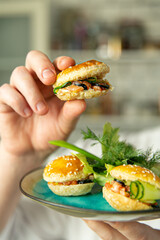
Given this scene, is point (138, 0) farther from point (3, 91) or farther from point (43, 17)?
point (3, 91)

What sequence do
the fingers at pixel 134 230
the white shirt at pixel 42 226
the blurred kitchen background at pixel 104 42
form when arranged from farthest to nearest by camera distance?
the blurred kitchen background at pixel 104 42, the white shirt at pixel 42 226, the fingers at pixel 134 230

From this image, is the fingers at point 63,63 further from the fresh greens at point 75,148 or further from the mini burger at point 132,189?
the mini burger at point 132,189

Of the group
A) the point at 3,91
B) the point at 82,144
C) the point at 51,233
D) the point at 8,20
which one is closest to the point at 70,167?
the point at 3,91

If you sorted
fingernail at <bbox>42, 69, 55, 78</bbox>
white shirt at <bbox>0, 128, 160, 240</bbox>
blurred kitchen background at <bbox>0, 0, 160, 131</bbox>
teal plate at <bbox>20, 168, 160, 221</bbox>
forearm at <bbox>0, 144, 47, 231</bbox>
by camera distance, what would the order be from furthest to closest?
blurred kitchen background at <bbox>0, 0, 160, 131</bbox> < white shirt at <bbox>0, 128, 160, 240</bbox> < forearm at <bbox>0, 144, 47, 231</bbox> < fingernail at <bbox>42, 69, 55, 78</bbox> < teal plate at <bbox>20, 168, 160, 221</bbox>

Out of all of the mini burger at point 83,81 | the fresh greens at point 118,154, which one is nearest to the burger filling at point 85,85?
the mini burger at point 83,81

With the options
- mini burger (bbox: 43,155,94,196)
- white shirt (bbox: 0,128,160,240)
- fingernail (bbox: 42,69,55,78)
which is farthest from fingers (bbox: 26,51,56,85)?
white shirt (bbox: 0,128,160,240)

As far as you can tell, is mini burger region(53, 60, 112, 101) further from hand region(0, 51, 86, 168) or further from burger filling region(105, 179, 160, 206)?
burger filling region(105, 179, 160, 206)

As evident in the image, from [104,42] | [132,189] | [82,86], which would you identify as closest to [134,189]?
[132,189]
